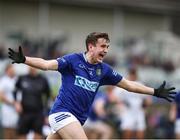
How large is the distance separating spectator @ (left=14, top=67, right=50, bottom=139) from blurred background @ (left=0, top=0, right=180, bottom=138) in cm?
1398

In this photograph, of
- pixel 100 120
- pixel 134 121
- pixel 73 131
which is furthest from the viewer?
pixel 100 120

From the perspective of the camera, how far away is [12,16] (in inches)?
1512

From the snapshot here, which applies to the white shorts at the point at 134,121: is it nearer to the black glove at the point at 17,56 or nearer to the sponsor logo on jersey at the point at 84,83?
the sponsor logo on jersey at the point at 84,83

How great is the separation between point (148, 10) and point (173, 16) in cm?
165

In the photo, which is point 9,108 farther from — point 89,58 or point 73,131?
point 73,131

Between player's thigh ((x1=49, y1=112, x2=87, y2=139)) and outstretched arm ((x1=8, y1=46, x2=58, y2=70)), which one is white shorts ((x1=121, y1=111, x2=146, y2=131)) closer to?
player's thigh ((x1=49, y1=112, x2=87, y2=139))

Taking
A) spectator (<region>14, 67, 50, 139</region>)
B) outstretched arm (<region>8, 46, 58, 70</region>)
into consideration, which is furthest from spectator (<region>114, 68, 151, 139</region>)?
outstretched arm (<region>8, 46, 58, 70</region>)

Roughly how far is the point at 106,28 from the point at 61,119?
3313 cm

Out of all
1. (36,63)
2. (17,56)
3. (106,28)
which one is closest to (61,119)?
(36,63)

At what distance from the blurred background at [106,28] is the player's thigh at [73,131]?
19.2 metres

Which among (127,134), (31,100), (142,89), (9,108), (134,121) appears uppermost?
(142,89)

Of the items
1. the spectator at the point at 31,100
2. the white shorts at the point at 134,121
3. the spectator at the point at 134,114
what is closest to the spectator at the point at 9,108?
the spectator at the point at 31,100

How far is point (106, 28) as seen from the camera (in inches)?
1657

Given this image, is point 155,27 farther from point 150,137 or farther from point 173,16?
point 150,137
